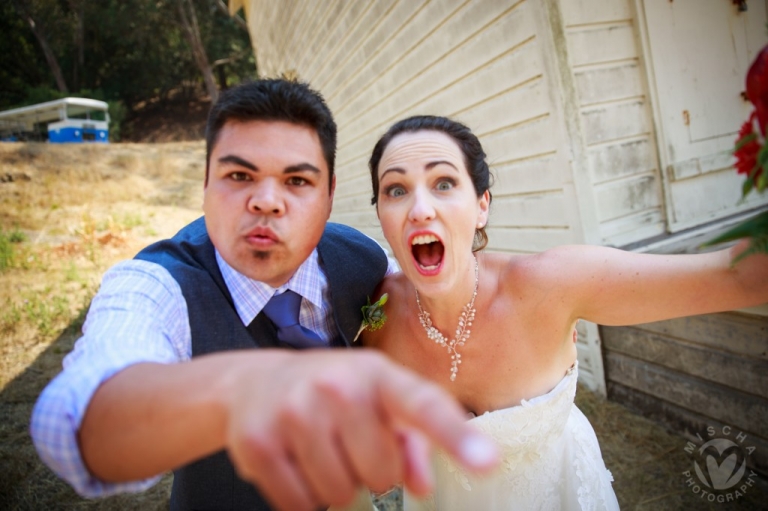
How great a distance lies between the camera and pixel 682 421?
277cm

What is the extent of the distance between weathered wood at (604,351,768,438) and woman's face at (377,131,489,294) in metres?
2.00

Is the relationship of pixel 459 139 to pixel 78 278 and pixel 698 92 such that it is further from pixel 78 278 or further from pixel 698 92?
pixel 78 278

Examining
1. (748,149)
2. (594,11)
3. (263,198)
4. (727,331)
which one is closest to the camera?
(748,149)

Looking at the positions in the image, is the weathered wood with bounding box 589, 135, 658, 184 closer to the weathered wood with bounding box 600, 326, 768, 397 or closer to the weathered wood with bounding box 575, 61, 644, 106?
the weathered wood with bounding box 575, 61, 644, 106

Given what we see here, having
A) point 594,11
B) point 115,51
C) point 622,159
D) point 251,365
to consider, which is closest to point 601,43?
point 594,11

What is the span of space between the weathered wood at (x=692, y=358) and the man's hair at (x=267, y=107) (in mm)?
2627

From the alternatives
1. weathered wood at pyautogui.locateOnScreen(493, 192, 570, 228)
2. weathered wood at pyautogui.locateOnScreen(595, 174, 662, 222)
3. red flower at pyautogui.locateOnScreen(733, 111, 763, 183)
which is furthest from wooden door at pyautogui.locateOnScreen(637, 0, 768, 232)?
red flower at pyautogui.locateOnScreen(733, 111, 763, 183)

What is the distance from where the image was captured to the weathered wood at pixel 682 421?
237 cm

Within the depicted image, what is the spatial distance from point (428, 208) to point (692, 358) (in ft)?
7.44

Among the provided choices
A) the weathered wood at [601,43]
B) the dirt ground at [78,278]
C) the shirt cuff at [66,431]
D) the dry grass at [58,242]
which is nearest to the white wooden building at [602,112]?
the weathered wood at [601,43]

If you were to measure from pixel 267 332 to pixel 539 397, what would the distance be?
122 cm

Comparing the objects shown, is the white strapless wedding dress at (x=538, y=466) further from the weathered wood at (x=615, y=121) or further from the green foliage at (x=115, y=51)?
the green foliage at (x=115, y=51)

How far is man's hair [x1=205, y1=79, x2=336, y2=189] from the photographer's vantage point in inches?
63.4

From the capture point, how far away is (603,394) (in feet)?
10.5
